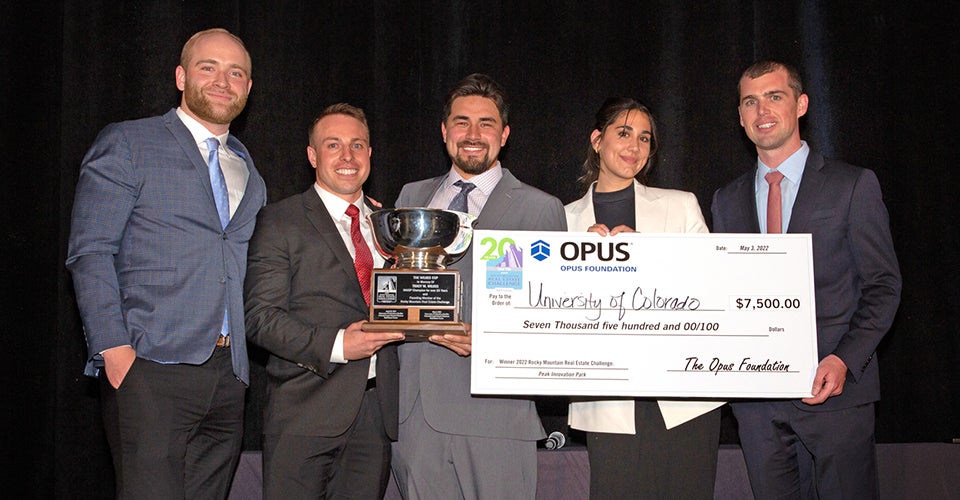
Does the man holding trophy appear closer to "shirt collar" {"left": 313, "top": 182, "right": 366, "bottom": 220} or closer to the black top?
"shirt collar" {"left": 313, "top": 182, "right": 366, "bottom": 220}

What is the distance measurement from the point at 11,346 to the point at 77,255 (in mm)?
1211

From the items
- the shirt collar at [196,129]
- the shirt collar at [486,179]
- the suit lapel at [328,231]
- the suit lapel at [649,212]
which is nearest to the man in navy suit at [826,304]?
the suit lapel at [649,212]

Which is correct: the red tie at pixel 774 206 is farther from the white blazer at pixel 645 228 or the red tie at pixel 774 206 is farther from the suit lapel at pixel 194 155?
the suit lapel at pixel 194 155

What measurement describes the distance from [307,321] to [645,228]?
121 centimetres

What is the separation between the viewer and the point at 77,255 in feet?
8.27

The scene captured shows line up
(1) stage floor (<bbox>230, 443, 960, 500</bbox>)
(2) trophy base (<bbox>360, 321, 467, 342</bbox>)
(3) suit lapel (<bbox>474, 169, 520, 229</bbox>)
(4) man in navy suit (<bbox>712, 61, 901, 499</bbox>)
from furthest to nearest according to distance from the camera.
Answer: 1. (1) stage floor (<bbox>230, 443, 960, 500</bbox>)
2. (3) suit lapel (<bbox>474, 169, 520, 229</bbox>)
3. (4) man in navy suit (<bbox>712, 61, 901, 499</bbox>)
4. (2) trophy base (<bbox>360, 321, 467, 342</bbox>)

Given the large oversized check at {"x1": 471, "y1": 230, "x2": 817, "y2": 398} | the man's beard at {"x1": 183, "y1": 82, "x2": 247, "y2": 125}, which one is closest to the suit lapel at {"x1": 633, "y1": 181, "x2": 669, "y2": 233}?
the large oversized check at {"x1": 471, "y1": 230, "x2": 817, "y2": 398}

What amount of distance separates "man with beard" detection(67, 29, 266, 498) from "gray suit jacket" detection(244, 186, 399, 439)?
0.11 meters

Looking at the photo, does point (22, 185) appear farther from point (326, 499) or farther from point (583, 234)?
point (583, 234)

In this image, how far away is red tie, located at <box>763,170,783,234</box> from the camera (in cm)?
290

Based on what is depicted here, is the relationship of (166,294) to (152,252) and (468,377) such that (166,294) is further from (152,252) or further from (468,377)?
(468,377)

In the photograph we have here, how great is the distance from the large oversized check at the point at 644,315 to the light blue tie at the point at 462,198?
1.03 ft

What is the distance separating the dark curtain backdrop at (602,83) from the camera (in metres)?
4.09

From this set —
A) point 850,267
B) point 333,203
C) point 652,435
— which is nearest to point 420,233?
point 333,203
